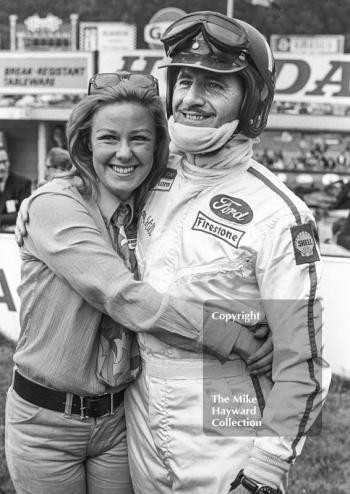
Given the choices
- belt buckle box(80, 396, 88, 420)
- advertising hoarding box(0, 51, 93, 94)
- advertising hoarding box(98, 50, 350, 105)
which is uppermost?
advertising hoarding box(98, 50, 350, 105)

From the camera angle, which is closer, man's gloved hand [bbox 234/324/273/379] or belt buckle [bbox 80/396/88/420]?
man's gloved hand [bbox 234/324/273/379]

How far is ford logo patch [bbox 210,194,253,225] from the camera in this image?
2.04 m

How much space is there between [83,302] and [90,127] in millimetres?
530

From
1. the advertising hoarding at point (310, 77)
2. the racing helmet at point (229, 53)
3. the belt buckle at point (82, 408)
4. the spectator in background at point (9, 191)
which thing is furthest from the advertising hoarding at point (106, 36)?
the belt buckle at point (82, 408)

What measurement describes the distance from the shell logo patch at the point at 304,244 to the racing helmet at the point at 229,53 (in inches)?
14.5

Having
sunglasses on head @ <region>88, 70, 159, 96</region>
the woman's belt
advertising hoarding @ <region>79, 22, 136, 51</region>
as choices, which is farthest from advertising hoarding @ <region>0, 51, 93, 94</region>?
the woman's belt

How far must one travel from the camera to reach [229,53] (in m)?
2.04

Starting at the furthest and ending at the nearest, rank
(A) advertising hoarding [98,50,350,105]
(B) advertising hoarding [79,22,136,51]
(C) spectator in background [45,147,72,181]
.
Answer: (C) spectator in background [45,147,72,181], (B) advertising hoarding [79,22,136,51], (A) advertising hoarding [98,50,350,105]

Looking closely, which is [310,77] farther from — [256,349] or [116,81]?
[256,349]

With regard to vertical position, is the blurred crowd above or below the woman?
below

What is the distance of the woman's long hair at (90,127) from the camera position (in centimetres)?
218

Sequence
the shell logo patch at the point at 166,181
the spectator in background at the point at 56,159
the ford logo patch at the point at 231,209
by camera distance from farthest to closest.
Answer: the spectator in background at the point at 56,159 → the shell logo patch at the point at 166,181 → the ford logo patch at the point at 231,209

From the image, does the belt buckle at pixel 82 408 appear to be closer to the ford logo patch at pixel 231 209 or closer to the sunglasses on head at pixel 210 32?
the ford logo patch at pixel 231 209

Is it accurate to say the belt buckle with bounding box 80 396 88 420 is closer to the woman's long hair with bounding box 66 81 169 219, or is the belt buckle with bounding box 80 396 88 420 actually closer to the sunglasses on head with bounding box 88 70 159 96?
the woman's long hair with bounding box 66 81 169 219
